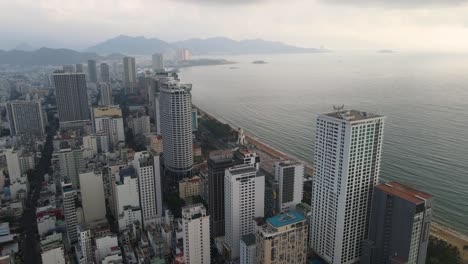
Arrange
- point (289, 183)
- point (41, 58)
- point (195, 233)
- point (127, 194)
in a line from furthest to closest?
1. point (41, 58)
2. point (289, 183)
3. point (127, 194)
4. point (195, 233)

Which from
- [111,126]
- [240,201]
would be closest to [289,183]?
[240,201]

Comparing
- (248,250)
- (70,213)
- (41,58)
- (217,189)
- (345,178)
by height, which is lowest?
(70,213)

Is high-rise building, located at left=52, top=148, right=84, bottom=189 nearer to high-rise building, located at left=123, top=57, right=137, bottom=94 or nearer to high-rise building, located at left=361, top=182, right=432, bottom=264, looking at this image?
high-rise building, located at left=361, top=182, right=432, bottom=264

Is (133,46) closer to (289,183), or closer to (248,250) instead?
(289,183)

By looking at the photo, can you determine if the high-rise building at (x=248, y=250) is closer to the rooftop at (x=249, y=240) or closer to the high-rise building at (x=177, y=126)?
the rooftop at (x=249, y=240)

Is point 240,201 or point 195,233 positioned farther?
point 240,201

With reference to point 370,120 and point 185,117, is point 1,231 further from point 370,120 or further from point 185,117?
point 370,120

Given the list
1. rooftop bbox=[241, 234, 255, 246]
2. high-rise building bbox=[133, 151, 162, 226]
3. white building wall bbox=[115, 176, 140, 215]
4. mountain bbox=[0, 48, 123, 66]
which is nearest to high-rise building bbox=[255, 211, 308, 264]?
rooftop bbox=[241, 234, 255, 246]

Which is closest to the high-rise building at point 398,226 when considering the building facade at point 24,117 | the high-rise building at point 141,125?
the high-rise building at point 141,125
